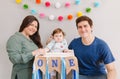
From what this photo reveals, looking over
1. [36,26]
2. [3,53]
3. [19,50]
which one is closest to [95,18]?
[36,26]

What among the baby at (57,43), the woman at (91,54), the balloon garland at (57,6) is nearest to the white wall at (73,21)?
the balloon garland at (57,6)

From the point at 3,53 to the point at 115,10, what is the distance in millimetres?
1174

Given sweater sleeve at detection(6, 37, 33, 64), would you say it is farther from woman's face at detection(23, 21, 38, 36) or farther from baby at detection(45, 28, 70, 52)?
baby at detection(45, 28, 70, 52)

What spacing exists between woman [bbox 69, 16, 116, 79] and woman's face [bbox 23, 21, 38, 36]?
0.37m

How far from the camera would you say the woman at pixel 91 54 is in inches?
68.1

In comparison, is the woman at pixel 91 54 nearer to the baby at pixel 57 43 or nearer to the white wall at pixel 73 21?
the baby at pixel 57 43

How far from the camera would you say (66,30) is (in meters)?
2.07

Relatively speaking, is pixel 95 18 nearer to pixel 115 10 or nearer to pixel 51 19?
pixel 115 10

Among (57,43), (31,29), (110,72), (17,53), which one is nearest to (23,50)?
(17,53)

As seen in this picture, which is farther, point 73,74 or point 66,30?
point 66,30

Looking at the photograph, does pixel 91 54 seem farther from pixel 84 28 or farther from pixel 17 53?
pixel 17 53

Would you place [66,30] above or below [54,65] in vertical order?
above

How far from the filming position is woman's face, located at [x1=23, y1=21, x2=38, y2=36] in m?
1.83

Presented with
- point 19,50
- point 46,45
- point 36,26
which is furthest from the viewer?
point 46,45
